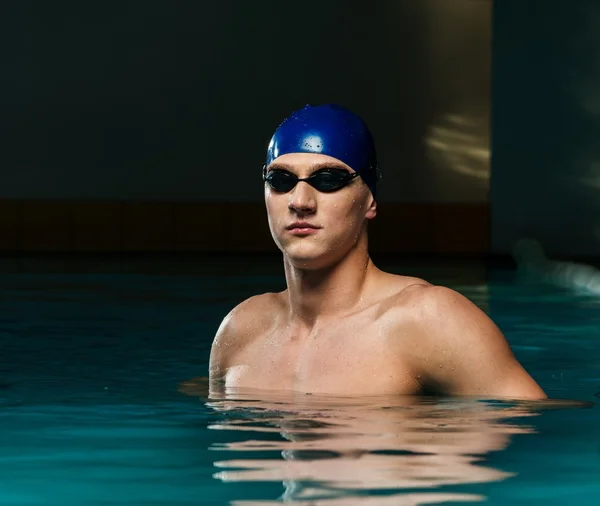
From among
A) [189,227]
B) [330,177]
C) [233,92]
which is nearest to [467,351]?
[330,177]

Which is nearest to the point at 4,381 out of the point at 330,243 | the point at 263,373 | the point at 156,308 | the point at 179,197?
the point at 263,373

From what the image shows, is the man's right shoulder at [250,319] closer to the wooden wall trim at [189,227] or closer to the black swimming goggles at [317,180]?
the black swimming goggles at [317,180]

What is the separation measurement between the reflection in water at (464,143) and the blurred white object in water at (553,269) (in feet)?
3.54

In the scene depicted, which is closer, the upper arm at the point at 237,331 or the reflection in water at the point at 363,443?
the reflection in water at the point at 363,443

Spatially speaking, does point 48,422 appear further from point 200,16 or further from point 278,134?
point 200,16

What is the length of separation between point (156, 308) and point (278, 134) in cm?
558

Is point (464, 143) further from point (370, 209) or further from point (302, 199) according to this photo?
point (302, 199)

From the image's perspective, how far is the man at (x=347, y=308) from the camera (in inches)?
145

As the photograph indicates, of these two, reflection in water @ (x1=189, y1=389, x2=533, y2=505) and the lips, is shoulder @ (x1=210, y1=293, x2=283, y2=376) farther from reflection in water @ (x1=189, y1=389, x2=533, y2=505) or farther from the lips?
the lips

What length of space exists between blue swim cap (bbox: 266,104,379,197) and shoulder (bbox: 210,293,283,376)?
51 cm

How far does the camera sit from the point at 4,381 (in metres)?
5.48

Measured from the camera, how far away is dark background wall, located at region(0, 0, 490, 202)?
1612 cm

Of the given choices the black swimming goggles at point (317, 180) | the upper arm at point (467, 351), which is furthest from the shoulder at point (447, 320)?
the black swimming goggles at point (317, 180)

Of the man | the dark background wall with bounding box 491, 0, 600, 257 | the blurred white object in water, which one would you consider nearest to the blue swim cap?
the man
